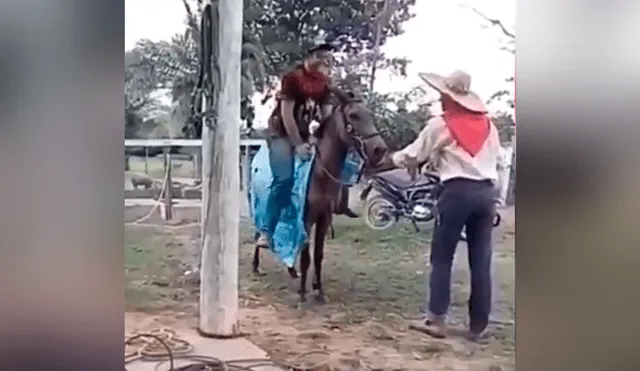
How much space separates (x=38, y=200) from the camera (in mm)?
1101

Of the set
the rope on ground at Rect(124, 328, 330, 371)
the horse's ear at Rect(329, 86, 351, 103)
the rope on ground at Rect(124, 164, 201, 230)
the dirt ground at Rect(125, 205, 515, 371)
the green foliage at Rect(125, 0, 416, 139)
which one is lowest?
the rope on ground at Rect(124, 328, 330, 371)

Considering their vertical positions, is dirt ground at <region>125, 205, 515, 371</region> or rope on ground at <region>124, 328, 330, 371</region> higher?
dirt ground at <region>125, 205, 515, 371</region>

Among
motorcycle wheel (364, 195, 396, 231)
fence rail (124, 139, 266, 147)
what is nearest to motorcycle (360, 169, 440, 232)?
motorcycle wheel (364, 195, 396, 231)

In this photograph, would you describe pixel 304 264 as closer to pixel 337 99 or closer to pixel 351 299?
pixel 351 299

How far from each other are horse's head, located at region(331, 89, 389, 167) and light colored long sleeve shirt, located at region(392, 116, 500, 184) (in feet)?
0.12

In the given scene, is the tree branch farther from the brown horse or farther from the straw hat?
the brown horse

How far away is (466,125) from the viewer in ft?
3.55

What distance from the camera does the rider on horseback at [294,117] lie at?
109 cm

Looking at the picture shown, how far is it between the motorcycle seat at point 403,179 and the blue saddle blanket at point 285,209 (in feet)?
0.24

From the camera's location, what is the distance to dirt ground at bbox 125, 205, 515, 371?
1.08 metres

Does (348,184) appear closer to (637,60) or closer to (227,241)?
(227,241)

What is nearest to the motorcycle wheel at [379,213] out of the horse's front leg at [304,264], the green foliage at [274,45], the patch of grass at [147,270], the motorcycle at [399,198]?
the motorcycle at [399,198]

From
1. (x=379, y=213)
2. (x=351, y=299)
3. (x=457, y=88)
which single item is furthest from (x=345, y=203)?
(x=457, y=88)

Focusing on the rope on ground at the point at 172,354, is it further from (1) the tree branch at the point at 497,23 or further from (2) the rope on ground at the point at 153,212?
(1) the tree branch at the point at 497,23
